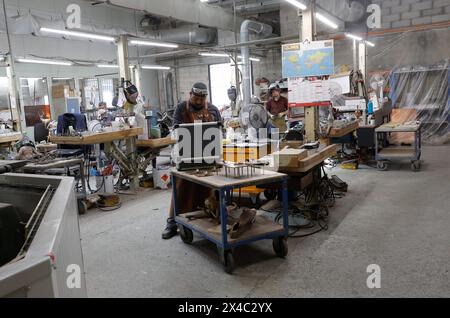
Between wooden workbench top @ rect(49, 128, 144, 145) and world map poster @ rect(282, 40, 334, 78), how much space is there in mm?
2119

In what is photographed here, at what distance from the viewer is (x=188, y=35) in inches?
412

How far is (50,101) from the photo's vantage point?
410 inches

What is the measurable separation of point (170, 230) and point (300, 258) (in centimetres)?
120

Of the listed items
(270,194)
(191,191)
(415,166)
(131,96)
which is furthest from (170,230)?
(415,166)

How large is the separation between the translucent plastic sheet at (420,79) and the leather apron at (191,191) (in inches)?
222

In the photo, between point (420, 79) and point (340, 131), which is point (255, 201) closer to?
point (340, 131)

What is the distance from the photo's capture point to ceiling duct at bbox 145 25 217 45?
1045 cm

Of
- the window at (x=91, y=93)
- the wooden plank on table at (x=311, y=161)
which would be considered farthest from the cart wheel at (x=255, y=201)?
the window at (x=91, y=93)

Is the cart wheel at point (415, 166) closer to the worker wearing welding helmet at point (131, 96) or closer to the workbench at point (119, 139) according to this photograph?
the workbench at point (119, 139)

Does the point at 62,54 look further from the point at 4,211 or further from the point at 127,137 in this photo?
the point at 4,211

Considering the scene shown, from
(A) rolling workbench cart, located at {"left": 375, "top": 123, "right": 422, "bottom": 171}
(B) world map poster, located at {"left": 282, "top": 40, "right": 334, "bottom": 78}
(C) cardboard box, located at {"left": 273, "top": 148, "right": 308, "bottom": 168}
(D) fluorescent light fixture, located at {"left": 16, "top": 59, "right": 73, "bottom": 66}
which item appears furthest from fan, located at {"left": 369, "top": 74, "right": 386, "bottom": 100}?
(D) fluorescent light fixture, located at {"left": 16, "top": 59, "right": 73, "bottom": 66}

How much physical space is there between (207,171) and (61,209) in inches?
78.2
